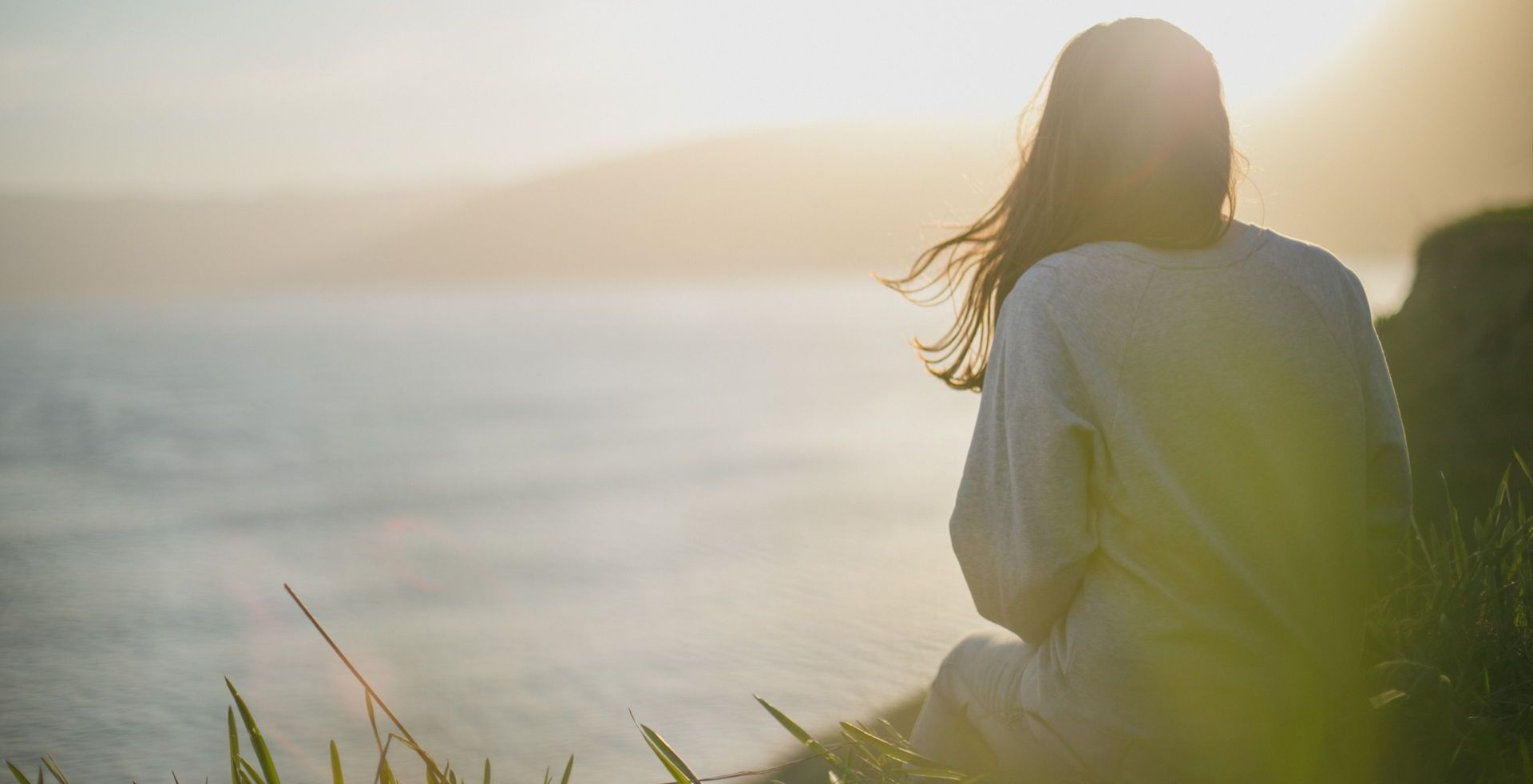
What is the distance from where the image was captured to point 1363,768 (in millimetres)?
1848

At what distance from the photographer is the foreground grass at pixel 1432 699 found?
6.26ft

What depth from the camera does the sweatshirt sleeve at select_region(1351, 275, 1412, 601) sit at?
1.79 meters

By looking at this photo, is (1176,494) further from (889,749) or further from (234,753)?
(234,753)

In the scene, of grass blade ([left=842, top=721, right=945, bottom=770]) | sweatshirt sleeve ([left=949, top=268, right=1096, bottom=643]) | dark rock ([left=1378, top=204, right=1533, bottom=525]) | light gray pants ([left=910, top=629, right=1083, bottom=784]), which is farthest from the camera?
dark rock ([left=1378, top=204, right=1533, bottom=525])

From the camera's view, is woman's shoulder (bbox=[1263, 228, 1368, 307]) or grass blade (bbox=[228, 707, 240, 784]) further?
grass blade (bbox=[228, 707, 240, 784])

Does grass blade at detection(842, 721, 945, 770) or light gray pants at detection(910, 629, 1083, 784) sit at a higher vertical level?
light gray pants at detection(910, 629, 1083, 784)

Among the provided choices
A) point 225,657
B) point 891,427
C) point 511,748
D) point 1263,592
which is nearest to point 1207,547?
point 1263,592

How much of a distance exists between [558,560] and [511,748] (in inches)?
185

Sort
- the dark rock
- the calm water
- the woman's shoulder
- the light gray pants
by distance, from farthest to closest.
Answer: the calm water, the dark rock, the light gray pants, the woman's shoulder

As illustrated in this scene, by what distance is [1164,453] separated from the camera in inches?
63.6

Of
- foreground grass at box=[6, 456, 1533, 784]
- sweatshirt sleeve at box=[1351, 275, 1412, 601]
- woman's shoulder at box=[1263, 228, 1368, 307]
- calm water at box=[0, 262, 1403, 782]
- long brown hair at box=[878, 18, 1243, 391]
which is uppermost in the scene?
long brown hair at box=[878, 18, 1243, 391]

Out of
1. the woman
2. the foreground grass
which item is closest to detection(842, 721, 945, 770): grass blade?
the foreground grass

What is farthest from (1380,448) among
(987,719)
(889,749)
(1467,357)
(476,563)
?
(476,563)

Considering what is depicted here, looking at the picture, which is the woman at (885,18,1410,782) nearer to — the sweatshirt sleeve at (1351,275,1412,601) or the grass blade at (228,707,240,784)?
the sweatshirt sleeve at (1351,275,1412,601)
